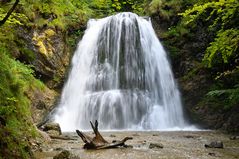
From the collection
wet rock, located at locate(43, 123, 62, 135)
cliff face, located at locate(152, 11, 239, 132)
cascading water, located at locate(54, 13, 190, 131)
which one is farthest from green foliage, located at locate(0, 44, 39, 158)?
cliff face, located at locate(152, 11, 239, 132)

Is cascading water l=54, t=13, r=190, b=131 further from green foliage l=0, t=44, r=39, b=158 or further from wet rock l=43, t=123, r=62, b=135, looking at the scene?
green foliage l=0, t=44, r=39, b=158

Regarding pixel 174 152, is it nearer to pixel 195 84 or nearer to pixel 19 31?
pixel 195 84

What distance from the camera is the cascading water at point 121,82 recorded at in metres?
15.0

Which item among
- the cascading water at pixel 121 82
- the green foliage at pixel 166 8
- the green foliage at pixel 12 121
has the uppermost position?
the green foliage at pixel 166 8

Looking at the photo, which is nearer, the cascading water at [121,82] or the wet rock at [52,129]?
the wet rock at [52,129]

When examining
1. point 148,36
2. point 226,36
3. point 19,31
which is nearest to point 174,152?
point 226,36

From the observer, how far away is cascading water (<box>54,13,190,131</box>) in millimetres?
14969

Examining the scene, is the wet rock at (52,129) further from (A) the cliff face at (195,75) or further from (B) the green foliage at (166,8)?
(B) the green foliage at (166,8)

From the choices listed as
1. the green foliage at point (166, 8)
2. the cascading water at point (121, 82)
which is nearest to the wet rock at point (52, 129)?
the cascading water at point (121, 82)

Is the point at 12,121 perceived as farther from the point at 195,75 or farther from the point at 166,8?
the point at 166,8

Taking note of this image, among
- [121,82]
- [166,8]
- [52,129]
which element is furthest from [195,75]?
[52,129]

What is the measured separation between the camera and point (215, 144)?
8.08 meters

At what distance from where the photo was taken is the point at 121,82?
55.3ft

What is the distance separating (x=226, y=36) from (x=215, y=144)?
141 inches
